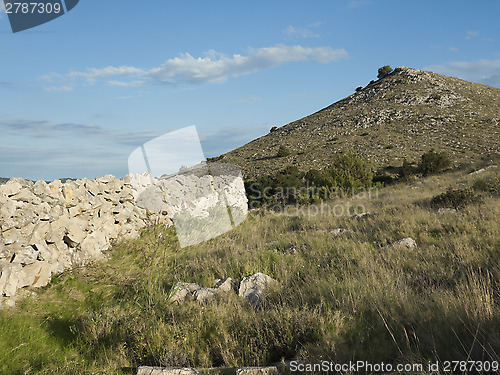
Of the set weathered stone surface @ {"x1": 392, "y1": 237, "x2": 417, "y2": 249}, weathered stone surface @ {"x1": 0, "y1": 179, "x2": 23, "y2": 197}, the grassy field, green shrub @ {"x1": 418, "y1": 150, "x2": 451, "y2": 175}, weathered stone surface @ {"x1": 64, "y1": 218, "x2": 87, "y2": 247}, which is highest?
weathered stone surface @ {"x1": 0, "y1": 179, "x2": 23, "y2": 197}

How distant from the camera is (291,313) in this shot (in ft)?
11.3

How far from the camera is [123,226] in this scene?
8.65 m

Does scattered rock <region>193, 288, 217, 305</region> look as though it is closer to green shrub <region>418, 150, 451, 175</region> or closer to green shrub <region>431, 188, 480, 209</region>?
green shrub <region>431, 188, 480, 209</region>

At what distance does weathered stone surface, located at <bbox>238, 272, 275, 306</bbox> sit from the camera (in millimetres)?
4402

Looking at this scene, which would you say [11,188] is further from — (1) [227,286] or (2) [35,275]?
(1) [227,286]

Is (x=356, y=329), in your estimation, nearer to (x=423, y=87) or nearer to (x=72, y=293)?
(x=72, y=293)

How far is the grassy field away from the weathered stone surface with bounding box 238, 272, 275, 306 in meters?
0.15

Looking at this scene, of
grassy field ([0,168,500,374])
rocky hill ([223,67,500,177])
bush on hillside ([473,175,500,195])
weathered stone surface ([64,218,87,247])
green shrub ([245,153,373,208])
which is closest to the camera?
grassy field ([0,168,500,374])

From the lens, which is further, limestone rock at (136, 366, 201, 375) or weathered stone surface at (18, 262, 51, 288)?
weathered stone surface at (18, 262, 51, 288)

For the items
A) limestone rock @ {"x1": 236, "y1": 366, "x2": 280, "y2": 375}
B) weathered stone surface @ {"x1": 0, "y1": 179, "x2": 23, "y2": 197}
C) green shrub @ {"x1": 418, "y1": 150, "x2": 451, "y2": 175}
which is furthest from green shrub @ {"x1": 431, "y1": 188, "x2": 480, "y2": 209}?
green shrub @ {"x1": 418, "y1": 150, "x2": 451, "y2": 175}

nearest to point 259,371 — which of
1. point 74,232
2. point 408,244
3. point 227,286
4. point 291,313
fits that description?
point 291,313

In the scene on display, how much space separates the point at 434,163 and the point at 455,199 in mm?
17571

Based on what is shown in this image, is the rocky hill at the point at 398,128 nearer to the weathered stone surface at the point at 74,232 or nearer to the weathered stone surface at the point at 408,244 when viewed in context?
the weathered stone surface at the point at 408,244

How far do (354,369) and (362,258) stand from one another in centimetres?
302
